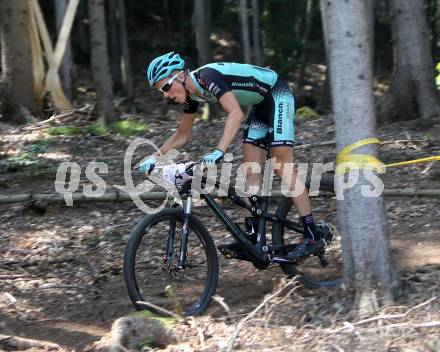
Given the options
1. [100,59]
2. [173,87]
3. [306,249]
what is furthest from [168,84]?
[100,59]

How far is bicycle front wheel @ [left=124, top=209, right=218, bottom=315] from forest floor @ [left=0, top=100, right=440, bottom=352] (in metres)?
0.19

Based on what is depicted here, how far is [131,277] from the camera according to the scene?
4664 millimetres

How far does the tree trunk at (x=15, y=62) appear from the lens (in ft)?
38.0

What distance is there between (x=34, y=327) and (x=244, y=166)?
2.10m

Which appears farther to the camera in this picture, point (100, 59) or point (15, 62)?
point (15, 62)

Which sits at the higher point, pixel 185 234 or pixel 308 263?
pixel 185 234

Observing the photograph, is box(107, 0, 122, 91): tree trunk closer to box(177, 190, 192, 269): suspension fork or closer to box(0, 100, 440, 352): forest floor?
box(0, 100, 440, 352): forest floor

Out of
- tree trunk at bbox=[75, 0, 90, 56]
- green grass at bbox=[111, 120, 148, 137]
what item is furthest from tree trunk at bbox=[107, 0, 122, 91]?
green grass at bbox=[111, 120, 148, 137]

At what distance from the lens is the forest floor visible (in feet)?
13.7

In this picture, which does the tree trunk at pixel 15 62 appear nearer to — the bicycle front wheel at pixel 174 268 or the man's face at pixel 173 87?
the bicycle front wheel at pixel 174 268

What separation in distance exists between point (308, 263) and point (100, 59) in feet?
23.1

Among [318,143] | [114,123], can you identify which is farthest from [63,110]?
[318,143]

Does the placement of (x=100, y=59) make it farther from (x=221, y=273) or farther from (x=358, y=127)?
(x=358, y=127)

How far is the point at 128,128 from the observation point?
431 inches
